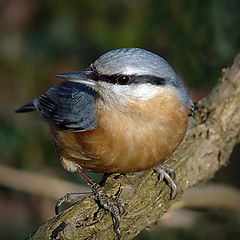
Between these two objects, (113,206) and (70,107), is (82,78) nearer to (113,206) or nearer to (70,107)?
(70,107)

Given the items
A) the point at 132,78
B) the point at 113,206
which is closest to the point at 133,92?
the point at 132,78

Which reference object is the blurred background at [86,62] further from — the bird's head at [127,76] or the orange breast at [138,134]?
the bird's head at [127,76]

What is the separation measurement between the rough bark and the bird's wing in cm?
47

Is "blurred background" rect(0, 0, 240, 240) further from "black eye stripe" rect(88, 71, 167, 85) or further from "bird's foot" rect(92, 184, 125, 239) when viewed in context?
"black eye stripe" rect(88, 71, 167, 85)

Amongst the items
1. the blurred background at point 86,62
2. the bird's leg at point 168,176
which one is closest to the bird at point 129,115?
the bird's leg at point 168,176

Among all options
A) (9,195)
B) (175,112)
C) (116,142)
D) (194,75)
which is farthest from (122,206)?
(9,195)

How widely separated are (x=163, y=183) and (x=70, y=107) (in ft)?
3.09

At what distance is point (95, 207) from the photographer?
3.38 meters

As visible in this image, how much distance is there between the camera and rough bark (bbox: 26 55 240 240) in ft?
10.5

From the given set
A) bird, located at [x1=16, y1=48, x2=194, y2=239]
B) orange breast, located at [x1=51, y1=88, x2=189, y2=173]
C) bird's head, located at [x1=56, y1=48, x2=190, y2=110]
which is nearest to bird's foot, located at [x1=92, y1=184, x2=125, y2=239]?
bird, located at [x1=16, y1=48, x2=194, y2=239]

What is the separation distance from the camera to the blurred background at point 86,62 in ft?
15.9

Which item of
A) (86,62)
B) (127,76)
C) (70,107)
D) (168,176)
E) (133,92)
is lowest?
(86,62)

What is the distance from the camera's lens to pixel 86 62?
6.53 metres

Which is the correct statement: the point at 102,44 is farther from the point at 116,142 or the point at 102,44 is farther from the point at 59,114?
the point at 116,142
